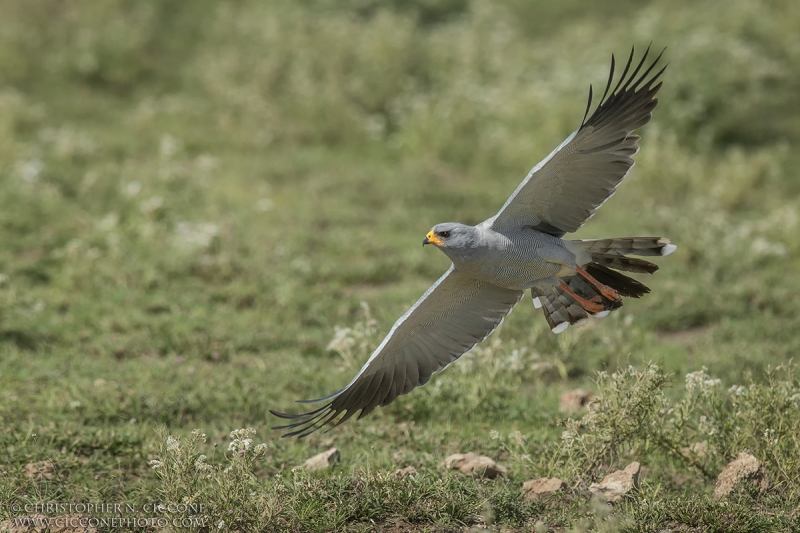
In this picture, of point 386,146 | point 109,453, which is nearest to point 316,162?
point 386,146

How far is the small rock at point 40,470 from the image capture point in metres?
4.56

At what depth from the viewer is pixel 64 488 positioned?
451 centimetres

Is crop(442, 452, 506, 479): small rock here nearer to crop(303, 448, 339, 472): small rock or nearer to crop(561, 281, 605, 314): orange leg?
crop(303, 448, 339, 472): small rock

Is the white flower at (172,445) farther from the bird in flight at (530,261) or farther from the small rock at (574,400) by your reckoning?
the small rock at (574,400)

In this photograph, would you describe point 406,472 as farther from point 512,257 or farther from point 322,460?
point 512,257

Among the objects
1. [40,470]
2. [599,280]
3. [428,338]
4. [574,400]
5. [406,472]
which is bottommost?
[406,472]

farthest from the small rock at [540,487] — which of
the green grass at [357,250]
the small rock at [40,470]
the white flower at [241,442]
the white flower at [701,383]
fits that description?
the small rock at [40,470]

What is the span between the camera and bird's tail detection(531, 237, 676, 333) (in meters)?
4.88

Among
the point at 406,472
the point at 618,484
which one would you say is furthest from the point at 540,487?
the point at 406,472

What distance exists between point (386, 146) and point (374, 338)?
5823mm

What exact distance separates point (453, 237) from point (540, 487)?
1412 millimetres

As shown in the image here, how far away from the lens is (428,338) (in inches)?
203

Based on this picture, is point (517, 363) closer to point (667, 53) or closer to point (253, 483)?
point (253, 483)

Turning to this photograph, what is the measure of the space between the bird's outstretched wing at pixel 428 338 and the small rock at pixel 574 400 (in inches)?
32.2
